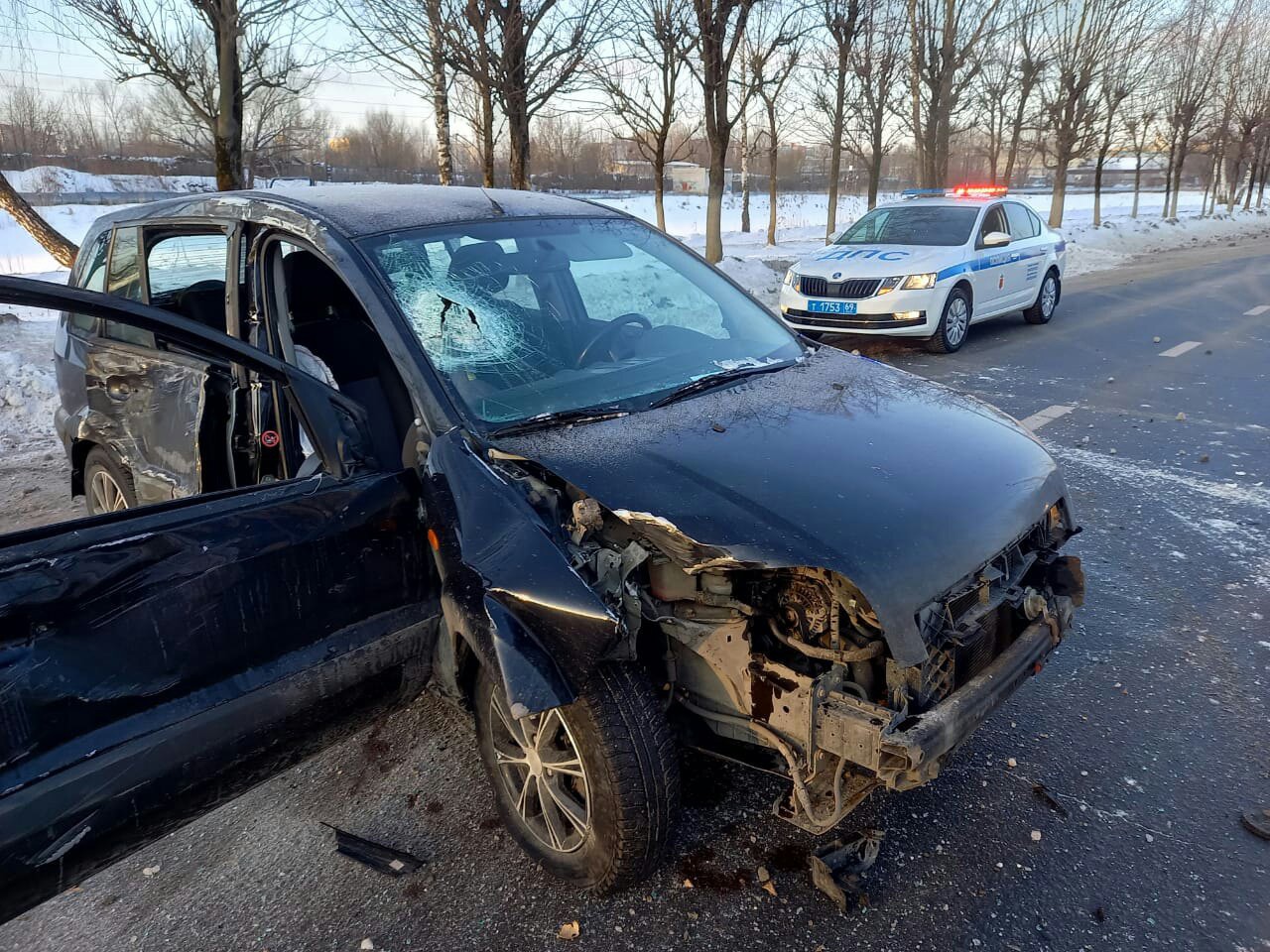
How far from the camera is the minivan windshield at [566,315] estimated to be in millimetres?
2635

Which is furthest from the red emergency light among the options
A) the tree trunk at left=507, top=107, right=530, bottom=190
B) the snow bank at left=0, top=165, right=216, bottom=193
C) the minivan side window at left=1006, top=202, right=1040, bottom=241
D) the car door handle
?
the snow bank at left=0, top=165, right=216, bottom=193

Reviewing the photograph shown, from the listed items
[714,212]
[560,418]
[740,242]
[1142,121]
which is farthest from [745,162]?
[560,418]

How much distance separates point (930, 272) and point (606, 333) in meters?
6.78

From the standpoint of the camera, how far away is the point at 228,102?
9.23 meters

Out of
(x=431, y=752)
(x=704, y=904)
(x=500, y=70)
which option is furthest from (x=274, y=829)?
(x=500, y=70)

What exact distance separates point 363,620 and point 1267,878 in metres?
2.64

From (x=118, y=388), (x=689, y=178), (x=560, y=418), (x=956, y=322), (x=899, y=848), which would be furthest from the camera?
(x=689, y=178)

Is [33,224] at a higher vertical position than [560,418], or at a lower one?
higher

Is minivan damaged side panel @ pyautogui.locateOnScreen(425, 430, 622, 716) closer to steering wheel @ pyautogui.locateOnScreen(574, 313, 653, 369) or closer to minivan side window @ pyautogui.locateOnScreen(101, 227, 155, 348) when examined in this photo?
steering wheel @ pyautogui.locateOnScreen(574, 313, 653, 369)

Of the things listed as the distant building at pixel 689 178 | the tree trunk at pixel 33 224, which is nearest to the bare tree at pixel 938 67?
the tree trunk at pixel 33 224

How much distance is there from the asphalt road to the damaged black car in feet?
0.87

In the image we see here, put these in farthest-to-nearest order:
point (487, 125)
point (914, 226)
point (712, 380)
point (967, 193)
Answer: point (967, 193) < point (487, 125) < point (914, 226) < point (712, 380)

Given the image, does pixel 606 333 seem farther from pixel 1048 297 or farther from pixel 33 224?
pixel 1048 297

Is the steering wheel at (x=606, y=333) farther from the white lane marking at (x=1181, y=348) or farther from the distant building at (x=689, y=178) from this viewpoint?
the distant building at (x=689, y=178)
